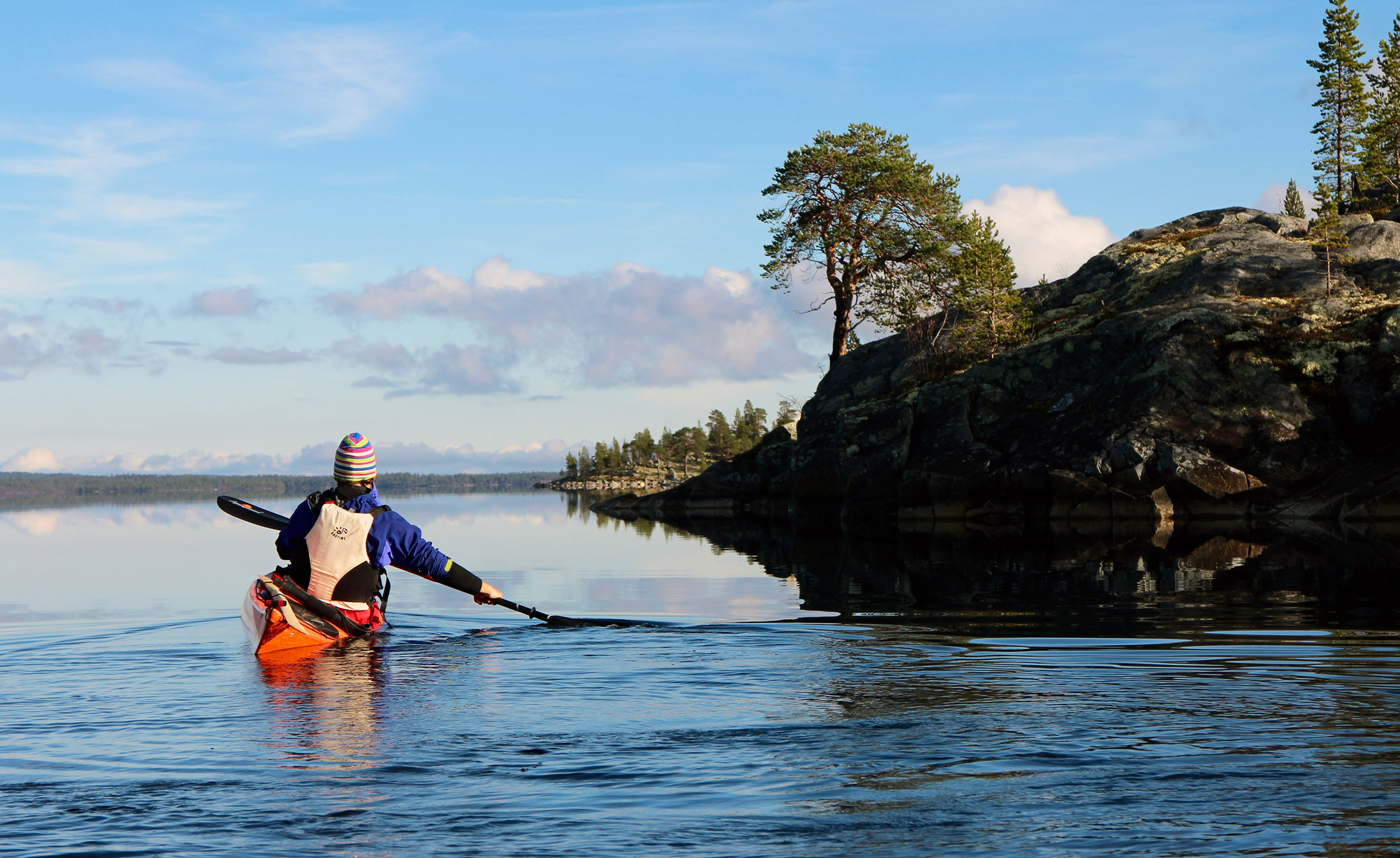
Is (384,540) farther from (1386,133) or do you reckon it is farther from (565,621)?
(1386,133)

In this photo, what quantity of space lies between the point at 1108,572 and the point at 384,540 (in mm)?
13724

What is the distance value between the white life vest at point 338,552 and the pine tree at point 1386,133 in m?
68.4

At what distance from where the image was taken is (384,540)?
38.9 feet

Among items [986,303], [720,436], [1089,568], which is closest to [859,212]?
[986,303]

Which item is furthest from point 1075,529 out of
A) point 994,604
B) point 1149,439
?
point 994,604

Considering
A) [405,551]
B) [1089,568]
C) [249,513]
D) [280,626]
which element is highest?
[249,513]

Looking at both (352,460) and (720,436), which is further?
(720,436)

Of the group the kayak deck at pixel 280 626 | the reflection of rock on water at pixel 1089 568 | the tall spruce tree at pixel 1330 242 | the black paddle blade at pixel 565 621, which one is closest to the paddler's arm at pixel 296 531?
the kayak deck at pixel 280 626

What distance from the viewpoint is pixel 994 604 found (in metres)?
15.3

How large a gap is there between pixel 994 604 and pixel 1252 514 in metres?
24.2

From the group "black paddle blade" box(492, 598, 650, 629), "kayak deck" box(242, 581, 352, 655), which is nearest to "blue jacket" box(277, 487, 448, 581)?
"kayak deck" box(242, 581, 352, 655)

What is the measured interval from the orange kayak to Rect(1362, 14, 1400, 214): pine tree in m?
69.1

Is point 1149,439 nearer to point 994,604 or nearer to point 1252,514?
point 1252,514

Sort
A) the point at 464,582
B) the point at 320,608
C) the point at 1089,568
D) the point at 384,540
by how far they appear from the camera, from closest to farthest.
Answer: the point at 320,608
the point at 384,540
the point at 464,582
the point at 1089,568
